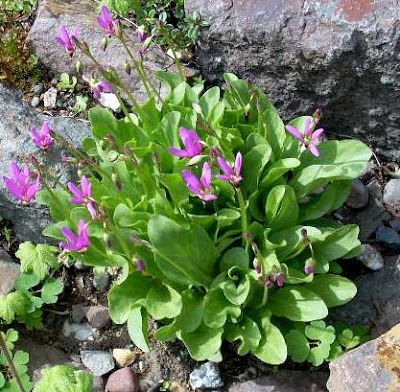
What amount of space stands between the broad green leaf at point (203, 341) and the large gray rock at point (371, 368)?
483 mm

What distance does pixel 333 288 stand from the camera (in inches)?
127

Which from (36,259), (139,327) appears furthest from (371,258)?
(36,259)

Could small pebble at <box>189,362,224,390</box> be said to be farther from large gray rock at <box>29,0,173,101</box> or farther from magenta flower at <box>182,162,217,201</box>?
large gray rock at <box>29,0,173,101</box>

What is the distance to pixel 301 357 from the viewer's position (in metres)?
3.19

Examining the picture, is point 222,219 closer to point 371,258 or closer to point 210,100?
point 210,100

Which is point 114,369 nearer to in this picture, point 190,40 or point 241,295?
point 241,295

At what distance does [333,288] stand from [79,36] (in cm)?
214

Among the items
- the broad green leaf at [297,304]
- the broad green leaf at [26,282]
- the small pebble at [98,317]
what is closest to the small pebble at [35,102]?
the broad green leaf at [26,282]

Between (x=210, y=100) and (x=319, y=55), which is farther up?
(x=319, y=55)

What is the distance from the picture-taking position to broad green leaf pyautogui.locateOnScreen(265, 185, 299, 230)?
3160 millimetres

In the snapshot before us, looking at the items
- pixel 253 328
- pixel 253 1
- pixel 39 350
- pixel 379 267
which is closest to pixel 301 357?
pixel 253 328

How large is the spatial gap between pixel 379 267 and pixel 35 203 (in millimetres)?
1635

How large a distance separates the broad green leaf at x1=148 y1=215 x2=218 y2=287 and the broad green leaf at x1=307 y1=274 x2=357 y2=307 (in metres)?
0.45

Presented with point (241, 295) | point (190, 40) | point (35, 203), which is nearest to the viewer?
point (241, 295)
